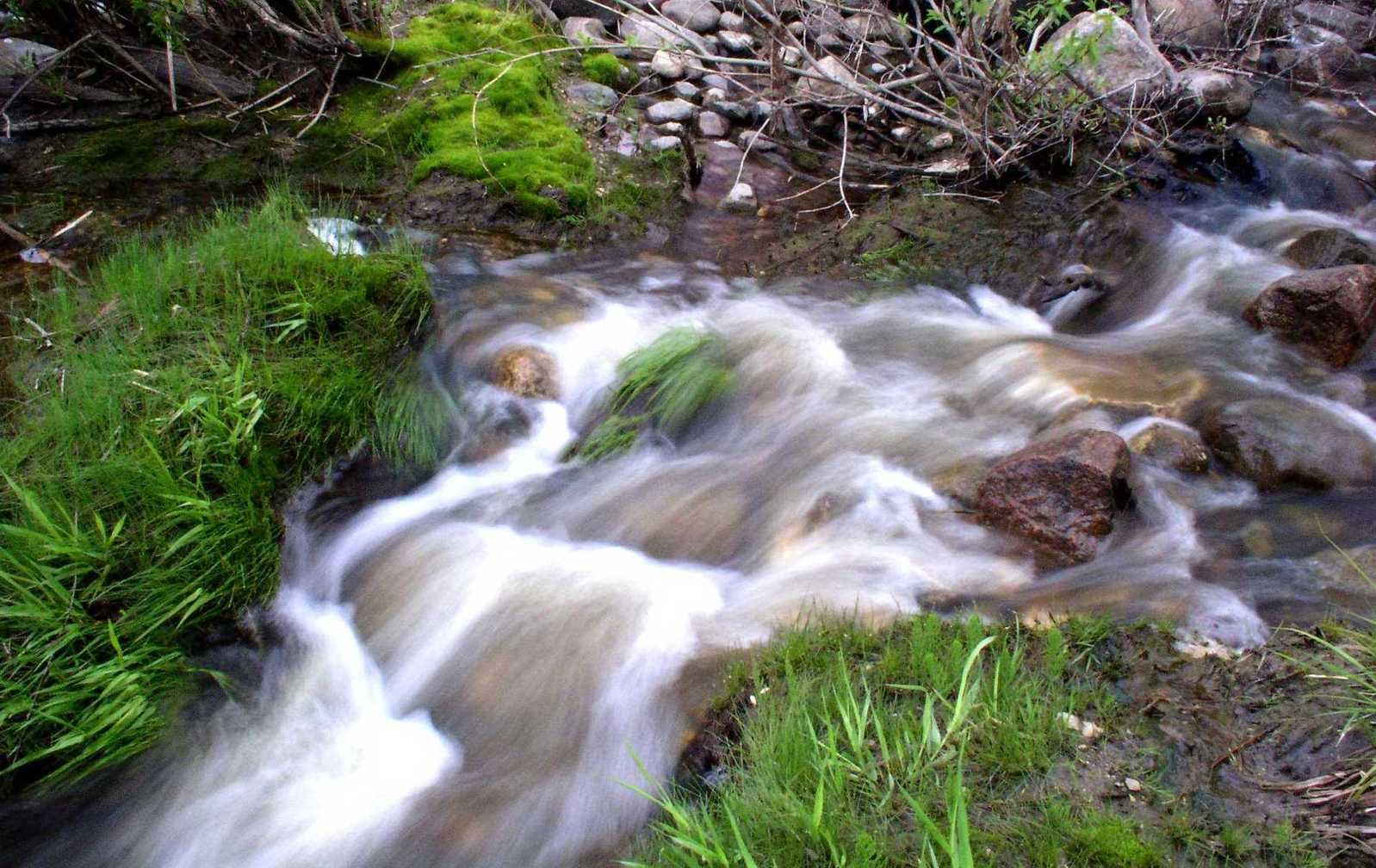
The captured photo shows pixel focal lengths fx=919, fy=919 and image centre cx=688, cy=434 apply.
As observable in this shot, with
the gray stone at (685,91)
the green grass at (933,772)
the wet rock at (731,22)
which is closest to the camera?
the green grass at (933,772)

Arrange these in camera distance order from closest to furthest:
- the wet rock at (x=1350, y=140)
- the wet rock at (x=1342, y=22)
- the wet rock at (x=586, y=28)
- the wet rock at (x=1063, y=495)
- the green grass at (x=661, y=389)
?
1. the wet rock at (x=1063, y=495)
2. the green grass at (x=661, y=389)
3. the wet rock at (x=1350, y=140)
4. the wet rock at (x=586, y=28)
5. the wet rock at (x=1342, y=22)

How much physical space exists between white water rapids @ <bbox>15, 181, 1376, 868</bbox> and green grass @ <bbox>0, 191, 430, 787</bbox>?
235mm

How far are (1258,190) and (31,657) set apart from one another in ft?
21.6

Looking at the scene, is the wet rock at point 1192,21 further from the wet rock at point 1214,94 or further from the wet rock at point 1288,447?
the wet rock at point 1288,447

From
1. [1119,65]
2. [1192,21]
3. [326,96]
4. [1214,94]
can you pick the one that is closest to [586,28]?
[326,96]

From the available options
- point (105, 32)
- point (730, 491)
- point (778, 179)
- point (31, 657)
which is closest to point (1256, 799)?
point (730, 491)

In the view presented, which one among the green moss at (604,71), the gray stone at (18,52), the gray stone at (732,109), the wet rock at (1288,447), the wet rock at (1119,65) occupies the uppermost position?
the wet rock at (1119,65)

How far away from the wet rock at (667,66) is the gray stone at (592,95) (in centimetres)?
45

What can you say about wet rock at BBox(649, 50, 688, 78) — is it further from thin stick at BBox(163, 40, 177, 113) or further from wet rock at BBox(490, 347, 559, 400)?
wet rock at BBox(490, 347, 559, 400)

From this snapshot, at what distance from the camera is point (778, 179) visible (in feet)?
20.1

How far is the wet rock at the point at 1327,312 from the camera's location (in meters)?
4.05

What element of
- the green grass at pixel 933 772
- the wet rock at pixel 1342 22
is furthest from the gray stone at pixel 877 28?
the green grass at pixel 933 772

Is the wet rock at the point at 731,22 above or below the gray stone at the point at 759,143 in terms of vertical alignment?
above

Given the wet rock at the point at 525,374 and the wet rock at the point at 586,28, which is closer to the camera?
the wet rock at the point at 525,374
